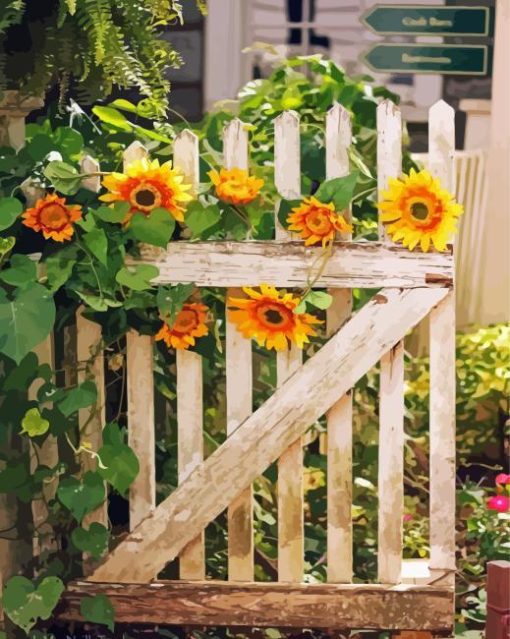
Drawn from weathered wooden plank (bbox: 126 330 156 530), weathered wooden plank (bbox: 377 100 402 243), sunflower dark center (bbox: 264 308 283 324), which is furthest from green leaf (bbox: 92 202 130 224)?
weathered wooden plank (bbox: 377 100 402 243)

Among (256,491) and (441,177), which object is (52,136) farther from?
(256,491)

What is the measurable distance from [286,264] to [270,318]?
147 millimetres

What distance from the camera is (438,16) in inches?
257

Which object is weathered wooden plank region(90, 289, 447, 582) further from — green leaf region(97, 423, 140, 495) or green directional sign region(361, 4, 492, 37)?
green directional sign region(361, 4, 492, 37)

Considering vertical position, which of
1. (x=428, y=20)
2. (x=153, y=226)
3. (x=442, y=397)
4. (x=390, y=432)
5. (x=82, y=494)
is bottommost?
(x=82, y=494)

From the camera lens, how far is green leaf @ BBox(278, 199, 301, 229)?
3.02 m

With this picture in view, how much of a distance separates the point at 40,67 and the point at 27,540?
1240 millimetres

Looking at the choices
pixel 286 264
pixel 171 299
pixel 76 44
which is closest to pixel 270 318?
pixel 286 264

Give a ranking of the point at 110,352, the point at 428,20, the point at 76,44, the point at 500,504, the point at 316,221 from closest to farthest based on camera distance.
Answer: the point at 76,44 → the point at 316,221 → the point at 110,352 → the point at 500,504 → the point at 428,20

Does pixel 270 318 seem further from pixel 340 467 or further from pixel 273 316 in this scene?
pixel 340 467

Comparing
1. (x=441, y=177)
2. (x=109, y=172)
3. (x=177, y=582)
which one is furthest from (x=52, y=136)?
(x=177, y=582)

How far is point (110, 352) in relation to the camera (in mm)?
3230

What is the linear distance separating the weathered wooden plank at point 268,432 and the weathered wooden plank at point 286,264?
7cm

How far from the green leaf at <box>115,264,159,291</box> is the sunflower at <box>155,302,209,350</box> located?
135mm
